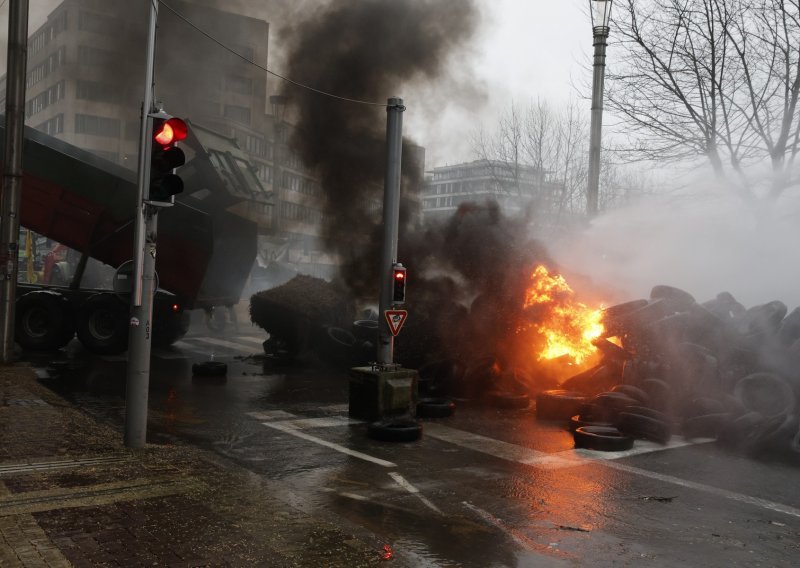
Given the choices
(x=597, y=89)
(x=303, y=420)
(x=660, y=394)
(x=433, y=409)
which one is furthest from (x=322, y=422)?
(x=597, y=89)

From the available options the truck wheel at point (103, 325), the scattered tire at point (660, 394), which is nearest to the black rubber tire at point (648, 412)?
the scattered tire at point (660, 394)

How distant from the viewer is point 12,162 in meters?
12.9

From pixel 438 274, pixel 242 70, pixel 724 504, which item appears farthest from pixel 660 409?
pixel 242 70

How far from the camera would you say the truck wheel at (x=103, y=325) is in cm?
1600

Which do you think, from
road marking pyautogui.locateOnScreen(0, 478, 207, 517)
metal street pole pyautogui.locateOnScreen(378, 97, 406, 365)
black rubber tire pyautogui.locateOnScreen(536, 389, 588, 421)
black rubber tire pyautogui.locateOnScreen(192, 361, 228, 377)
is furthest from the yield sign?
black rubber tire pyautogui.locateOnScreen(192, 361, 228, 377)

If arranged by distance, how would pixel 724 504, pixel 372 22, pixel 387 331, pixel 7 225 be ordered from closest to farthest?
pixel 724 504, pixel 387 331, pixel 7 225, pixel 372 22

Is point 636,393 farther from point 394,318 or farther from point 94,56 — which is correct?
point 94,56

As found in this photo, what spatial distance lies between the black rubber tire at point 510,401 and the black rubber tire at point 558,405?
0.69 meters

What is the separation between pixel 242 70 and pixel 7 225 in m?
15.9

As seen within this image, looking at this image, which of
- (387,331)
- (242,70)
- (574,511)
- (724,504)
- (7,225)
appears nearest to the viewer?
(574,511)

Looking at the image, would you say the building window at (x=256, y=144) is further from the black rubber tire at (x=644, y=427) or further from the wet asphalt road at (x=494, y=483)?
the black rubber tire at (x=644, y=427)

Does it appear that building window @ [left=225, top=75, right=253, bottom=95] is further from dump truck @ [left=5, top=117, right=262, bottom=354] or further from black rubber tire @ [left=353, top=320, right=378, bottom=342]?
black rubber tire @ [left=353, top=320, right=378, bottom=342]

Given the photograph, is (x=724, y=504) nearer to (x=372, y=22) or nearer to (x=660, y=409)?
(x=660, y=409)

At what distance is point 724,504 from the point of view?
686 cm
